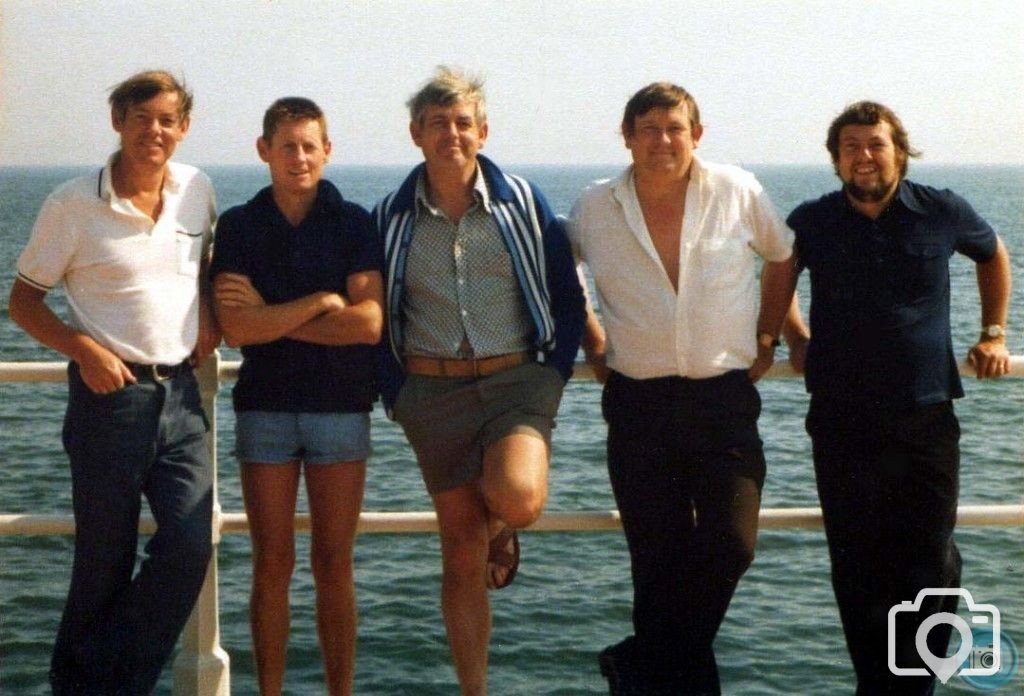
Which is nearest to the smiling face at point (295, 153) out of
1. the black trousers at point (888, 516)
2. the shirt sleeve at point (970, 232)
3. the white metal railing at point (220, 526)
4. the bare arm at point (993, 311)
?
the white metal railing at point (220, 526)

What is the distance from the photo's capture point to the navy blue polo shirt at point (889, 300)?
3854 mm

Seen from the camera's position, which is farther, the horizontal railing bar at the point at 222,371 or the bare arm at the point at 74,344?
the horizontal railing bar at the point at 222,371

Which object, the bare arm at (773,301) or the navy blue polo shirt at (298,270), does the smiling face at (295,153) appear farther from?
the bare arm at (773,301)

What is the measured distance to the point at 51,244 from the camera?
370cm

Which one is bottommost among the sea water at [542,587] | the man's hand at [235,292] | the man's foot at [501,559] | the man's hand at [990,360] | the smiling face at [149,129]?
the sea water at [542,587]

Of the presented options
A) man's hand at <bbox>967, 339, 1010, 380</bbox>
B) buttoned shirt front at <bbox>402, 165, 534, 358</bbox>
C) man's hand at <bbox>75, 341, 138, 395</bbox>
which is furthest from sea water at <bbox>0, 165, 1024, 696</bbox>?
man's hand at <bbox>75, 341, 138, 395</bbox>

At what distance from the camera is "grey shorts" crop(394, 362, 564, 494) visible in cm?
391

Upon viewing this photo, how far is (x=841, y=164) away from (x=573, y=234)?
0.74m

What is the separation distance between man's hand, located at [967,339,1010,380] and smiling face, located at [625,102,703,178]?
3.05 ft

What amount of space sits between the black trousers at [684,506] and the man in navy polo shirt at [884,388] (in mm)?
250

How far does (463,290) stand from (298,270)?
43 centimetres

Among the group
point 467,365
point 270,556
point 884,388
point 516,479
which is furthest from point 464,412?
point 884,388

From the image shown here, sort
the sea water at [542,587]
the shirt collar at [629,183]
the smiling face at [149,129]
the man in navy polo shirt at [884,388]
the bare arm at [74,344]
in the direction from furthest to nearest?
1. the sea water at [542,587]
2. the shirt collar at [629,183]
3. the man in navy polo shirt at [884,388]
4. the smiling face at [149,129]
5. the bare arm at [74,344]

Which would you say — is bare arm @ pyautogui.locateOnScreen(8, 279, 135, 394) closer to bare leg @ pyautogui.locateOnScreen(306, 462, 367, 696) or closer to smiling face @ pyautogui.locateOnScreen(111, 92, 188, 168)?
smiling face @ pyautogui.locateOnScreen(111, 92, 188, 168)
